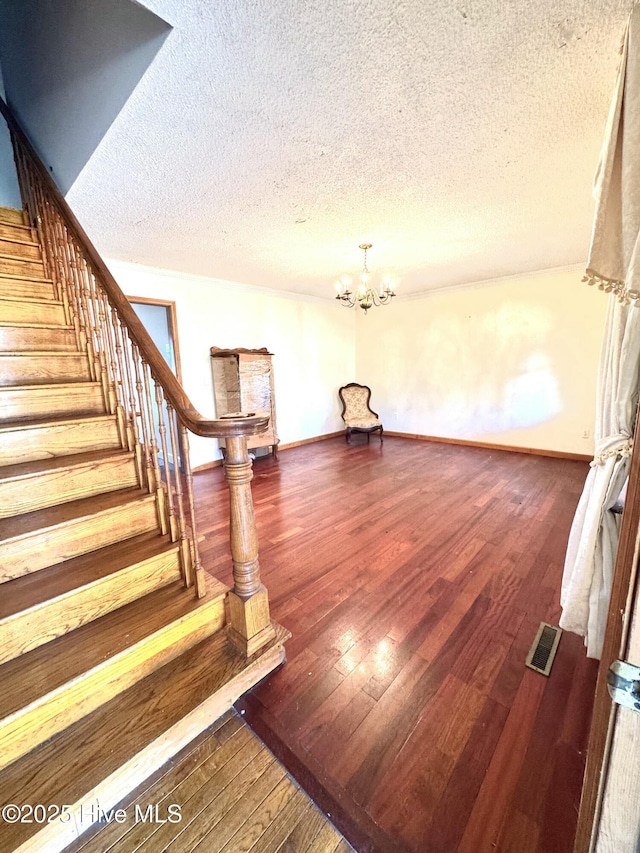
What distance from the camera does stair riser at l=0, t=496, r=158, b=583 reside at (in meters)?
1.26

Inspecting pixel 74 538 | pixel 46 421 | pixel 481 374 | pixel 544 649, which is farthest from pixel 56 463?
pixel 481 374

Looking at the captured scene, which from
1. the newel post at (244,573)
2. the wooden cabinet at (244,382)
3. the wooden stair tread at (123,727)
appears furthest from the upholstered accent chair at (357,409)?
the wooden stair tread at (123,727)

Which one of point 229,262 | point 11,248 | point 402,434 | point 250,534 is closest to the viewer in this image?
point 250,534

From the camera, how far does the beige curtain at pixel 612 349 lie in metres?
0.89

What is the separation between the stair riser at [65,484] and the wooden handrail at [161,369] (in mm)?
557

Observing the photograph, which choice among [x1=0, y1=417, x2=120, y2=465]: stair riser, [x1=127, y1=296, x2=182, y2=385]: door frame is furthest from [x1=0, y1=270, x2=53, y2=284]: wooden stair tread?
[x1=127, y1=296, x2=182, y2=385]: door frame

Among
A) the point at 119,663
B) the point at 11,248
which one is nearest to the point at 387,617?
the point at 119,663

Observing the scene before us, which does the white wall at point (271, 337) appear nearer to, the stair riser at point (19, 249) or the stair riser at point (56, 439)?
the stair riser at point (19, 249)

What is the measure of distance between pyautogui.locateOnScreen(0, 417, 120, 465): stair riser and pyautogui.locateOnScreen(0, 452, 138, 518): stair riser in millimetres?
194

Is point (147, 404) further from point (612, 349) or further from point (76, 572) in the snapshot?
point (612, 349)

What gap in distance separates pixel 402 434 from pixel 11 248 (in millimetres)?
5275

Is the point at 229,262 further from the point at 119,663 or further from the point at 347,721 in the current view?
the point at 347,721

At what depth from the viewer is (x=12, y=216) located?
2.45 metres

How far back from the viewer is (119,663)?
116 centimetres
